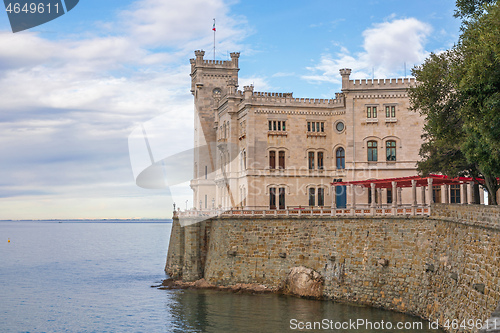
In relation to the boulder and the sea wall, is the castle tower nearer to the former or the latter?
the sea wall

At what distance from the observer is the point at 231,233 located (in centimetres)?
5053

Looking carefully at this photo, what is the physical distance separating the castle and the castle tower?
651 cm

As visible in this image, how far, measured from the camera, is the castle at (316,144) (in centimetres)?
5562

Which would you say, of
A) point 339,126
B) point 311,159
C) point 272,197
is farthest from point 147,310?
point 339,126

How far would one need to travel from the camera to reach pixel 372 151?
56219 mm

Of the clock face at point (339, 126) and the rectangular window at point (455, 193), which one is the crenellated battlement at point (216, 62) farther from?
the rectangular window at point (455, 193)

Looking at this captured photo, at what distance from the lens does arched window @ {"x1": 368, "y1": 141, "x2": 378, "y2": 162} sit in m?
56.1

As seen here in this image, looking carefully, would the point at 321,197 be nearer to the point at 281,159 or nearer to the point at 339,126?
the point at 281,159

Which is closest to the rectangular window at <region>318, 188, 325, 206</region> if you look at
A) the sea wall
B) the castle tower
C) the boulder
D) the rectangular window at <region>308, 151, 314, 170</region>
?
the rectangular window at <region>308, 151, 314, 170</region>

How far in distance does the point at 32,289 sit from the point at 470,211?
163 ft

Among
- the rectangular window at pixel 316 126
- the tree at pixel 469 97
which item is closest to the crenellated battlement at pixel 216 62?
the rectangular window at pixel 316 126

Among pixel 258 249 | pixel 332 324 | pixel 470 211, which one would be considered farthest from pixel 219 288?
pixel 470 211

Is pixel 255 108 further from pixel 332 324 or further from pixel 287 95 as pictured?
pixel 332 324

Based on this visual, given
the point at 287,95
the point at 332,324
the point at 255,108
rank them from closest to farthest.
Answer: the point at 332,324
the point at 255,108
the point at 287,95
